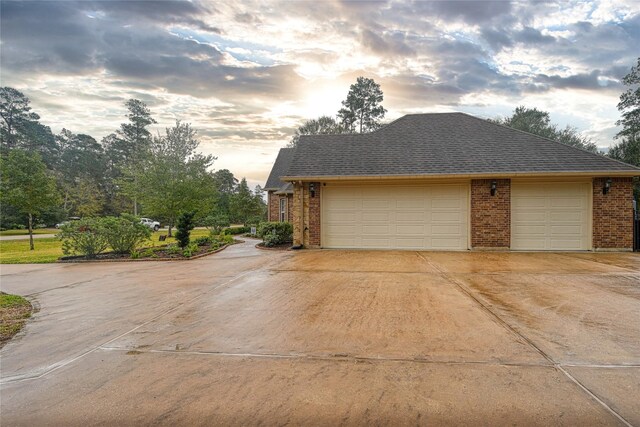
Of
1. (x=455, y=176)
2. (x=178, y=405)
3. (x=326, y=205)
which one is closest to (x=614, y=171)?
(x=455, y=176)

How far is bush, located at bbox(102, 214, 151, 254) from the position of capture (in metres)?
10.8

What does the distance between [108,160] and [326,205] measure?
48.3 m

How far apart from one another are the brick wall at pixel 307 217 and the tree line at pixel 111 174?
8941 mm

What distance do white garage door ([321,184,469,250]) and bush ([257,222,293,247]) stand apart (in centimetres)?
212

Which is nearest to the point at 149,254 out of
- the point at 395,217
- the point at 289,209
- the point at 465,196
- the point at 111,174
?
the point at 395,217

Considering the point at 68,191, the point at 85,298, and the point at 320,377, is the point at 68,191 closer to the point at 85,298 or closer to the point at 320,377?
the point at 85,298

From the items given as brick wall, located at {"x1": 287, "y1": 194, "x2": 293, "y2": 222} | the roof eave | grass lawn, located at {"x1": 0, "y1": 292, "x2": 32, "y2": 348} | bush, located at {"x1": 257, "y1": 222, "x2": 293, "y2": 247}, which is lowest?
grass lawn, located at {"x1": 0, "y1": 292, "x2": 32, "y2": 348}

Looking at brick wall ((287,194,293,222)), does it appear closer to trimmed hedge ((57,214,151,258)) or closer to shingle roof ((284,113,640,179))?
shingle roof ((284,113,640,179))

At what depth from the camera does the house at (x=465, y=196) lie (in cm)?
1062

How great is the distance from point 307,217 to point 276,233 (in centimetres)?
184

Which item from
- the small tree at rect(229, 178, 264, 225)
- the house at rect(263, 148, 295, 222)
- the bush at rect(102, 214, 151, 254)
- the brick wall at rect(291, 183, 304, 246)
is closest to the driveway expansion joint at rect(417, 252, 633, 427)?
the brick wall at rect(291, 183, 304, 246)

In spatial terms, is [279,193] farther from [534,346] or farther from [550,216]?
[534,346]

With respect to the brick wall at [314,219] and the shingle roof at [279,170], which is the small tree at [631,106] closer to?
the shingle roof at [279,170]

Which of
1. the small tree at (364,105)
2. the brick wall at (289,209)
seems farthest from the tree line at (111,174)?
the small tree at (364,105)
